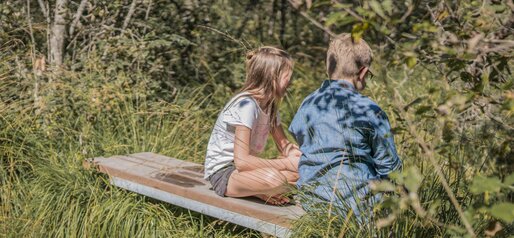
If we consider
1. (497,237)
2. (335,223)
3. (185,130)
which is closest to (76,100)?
(185,130)

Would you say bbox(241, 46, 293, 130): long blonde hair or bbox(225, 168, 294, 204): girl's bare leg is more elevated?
bbox(241, 46, 293, 130): long blonde hair

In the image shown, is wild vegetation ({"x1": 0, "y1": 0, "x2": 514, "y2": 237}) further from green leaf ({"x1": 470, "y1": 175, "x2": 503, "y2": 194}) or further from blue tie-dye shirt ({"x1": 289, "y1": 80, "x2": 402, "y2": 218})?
blue tie-dye shirt ({"x1": 289, "y1": 80, "x2": 402, "y2": 218})

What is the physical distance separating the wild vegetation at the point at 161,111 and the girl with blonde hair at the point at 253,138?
26 centimetres

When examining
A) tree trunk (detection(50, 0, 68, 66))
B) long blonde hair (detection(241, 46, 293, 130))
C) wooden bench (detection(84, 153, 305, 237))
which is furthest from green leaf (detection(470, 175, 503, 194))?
tree trunk (detection(50, 0, 68, 66))

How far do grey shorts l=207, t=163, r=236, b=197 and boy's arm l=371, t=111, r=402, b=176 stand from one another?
2.99ft

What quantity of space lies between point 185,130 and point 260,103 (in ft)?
4.35

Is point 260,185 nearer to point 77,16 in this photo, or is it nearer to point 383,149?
point 383,149

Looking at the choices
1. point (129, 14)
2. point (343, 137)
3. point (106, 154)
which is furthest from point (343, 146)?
point (129, 14)

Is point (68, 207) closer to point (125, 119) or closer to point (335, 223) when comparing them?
point (125, 119)

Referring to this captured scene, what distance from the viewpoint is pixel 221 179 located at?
446cm

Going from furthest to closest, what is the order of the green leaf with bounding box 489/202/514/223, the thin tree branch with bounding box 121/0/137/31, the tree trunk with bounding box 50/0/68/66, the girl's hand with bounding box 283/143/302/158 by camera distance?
the thin tree branch with bounding box 121/0/137/31
the tree trunk with bounding box 50/0/68/66
the girl's hand with bounding box 283/143/302/158
the green leaf with bounding box 489/202/514/223

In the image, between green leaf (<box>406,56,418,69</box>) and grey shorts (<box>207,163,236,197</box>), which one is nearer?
green leaf (<box>406,56,418,69</box>)

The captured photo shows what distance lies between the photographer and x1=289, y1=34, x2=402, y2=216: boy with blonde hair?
150 inches

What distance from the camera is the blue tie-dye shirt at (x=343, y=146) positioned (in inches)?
150
